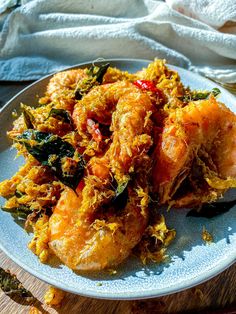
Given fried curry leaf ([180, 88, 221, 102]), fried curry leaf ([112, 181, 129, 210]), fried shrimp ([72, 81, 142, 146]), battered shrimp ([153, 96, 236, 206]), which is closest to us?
fried curry leaf ([112, 181, 129, 210])

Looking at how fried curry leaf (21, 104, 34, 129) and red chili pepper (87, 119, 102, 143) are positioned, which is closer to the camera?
red chili pepper (87, 119, 102, 143)

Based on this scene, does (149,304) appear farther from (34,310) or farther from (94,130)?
(94,130)

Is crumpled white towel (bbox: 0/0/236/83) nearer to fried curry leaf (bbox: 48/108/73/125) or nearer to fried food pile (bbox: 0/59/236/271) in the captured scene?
fried food pile (bbox: 0/59/236/271)

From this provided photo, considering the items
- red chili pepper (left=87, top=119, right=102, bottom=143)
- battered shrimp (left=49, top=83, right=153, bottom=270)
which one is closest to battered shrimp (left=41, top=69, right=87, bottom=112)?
red chili pepper (left=87, top=119, right=102, bottom=143)

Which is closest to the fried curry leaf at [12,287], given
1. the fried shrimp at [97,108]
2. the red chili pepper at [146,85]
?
the fried shrimp at [97,108]

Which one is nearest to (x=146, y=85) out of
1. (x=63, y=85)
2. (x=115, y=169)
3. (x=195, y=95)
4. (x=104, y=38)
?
(x=195, y=95)

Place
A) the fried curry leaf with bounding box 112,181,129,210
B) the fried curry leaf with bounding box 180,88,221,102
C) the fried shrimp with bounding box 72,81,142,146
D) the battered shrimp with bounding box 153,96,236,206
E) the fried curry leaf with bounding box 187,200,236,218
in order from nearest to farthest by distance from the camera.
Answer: the fried curry leaf with bounding box 112,181,129,210 < the battered shrimp with bounding box 153,96,236,206 < the fried curry leaf with bounding box 187,200,236,218 < the fried shrimp with bounding box 72,81,142,146 < the fried curry leaf with bounding box 180,88,221,102

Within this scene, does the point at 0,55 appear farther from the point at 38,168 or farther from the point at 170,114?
the point at 170,114
